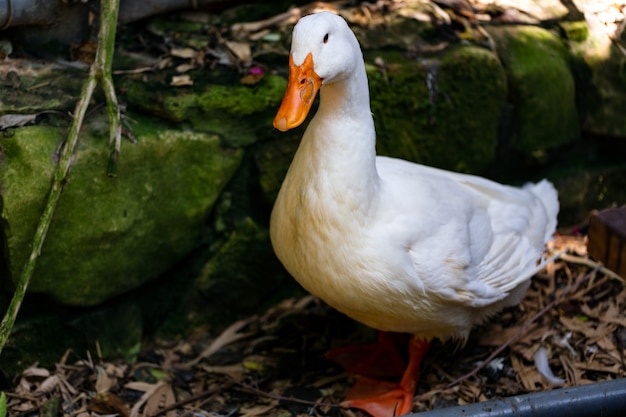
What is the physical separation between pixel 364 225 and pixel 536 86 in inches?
57.7

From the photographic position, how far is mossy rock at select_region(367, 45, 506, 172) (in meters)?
3.15

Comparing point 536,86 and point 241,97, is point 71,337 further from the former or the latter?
point 536,86

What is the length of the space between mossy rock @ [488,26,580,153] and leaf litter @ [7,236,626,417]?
647mm

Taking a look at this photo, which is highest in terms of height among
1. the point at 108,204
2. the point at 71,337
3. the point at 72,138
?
the point at 72,138

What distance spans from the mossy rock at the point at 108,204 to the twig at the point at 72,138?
6cm

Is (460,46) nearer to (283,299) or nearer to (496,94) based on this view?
(496,94)

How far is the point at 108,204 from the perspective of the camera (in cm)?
273

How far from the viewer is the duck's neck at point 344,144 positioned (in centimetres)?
237

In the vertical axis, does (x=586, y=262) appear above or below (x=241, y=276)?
below

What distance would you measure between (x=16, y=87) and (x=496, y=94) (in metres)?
1.92

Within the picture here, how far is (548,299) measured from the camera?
3.26 metres

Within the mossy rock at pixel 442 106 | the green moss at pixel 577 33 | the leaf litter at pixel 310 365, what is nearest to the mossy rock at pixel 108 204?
the leaf litter at pixel 310 365

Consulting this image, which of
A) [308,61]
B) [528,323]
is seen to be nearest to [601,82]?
[528,323]

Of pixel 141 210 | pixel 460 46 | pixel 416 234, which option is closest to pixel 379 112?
pixel 460 46
